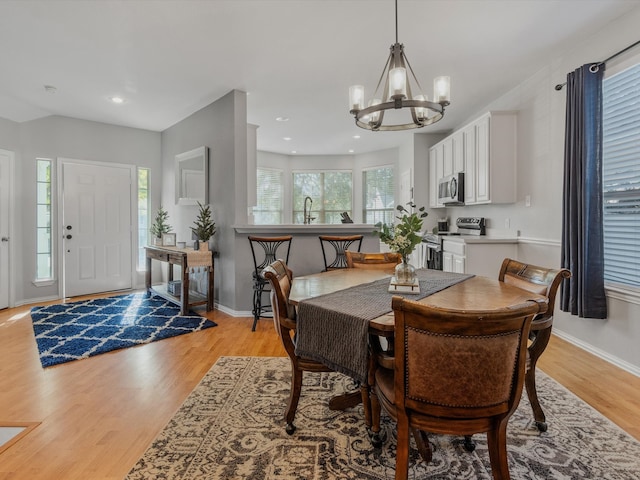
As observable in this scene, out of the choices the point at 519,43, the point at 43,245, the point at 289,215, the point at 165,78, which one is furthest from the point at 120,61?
the point at 289,215

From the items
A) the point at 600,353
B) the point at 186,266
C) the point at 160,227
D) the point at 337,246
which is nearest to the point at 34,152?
the point at 160,227

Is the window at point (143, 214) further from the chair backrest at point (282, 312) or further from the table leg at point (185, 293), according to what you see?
the chair backrest at point (282, 312)

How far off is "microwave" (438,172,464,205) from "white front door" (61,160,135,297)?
5.01 m

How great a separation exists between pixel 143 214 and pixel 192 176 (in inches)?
62.8

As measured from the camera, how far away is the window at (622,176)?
2.57 metres

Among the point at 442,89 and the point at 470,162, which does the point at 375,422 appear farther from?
the point at 470,162

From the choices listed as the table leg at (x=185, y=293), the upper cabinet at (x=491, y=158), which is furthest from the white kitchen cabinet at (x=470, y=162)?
the table leg at (x=185, y=293)

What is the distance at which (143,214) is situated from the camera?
19.1 feet

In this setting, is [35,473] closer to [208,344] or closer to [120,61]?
[208,344]

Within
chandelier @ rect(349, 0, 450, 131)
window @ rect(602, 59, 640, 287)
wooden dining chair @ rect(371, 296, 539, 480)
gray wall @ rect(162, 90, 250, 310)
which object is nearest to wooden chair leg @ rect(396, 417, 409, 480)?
wooden dining chair @ rect(371, 296, 539, 480)

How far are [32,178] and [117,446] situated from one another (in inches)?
184

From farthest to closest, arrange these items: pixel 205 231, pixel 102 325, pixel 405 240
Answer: pixel 205 231 < pixel 102 325 < pixel 405 240

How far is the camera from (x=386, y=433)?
1827mm

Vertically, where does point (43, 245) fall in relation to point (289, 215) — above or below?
below
